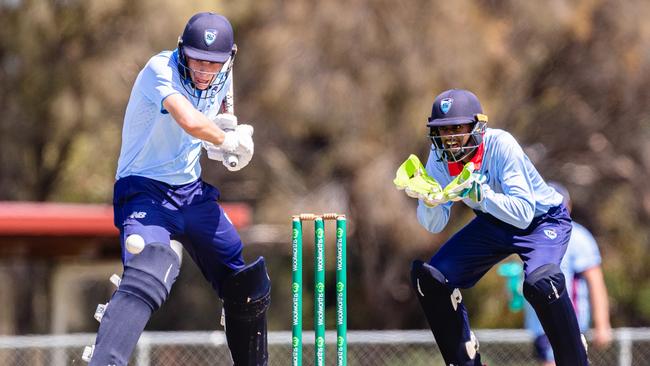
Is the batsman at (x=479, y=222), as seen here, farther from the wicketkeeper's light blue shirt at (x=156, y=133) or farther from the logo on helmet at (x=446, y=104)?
the wicketkeeper's light blue shirt at (x=156, y=133)

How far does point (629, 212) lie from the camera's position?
1631 cm

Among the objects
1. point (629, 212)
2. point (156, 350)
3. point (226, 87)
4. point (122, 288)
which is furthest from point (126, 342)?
point (629, 212)

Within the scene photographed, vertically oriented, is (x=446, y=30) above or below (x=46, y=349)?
above

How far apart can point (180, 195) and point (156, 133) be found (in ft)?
0.96

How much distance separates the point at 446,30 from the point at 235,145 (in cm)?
1039

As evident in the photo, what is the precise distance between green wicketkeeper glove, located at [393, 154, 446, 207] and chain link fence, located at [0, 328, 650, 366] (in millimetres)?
4100

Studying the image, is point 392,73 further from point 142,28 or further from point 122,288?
point 122,288

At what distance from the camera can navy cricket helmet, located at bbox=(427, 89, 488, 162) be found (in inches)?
200

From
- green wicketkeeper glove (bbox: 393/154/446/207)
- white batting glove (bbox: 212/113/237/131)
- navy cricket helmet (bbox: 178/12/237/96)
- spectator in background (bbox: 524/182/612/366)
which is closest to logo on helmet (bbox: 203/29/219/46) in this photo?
navy cricket helmet (bbox: 178/12/237/96)

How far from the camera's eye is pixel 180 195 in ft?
16.3

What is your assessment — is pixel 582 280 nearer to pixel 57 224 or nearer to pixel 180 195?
pixel 180 195

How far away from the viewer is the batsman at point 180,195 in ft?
15.2

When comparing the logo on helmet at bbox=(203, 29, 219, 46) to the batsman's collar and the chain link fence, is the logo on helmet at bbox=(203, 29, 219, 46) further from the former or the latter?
the chain link fence

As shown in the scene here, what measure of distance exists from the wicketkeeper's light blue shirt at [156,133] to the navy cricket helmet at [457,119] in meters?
0.95
